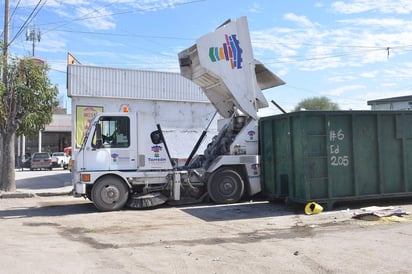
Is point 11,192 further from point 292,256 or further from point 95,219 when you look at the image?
point 292,256

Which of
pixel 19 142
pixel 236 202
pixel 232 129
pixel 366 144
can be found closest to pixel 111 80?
pixel 232 129

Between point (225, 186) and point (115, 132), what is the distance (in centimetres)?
352

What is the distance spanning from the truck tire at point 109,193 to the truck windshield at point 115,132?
98 cm

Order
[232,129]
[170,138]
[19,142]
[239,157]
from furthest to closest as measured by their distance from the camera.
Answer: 1. [19,142]
2. [170,138]
3. [232,129]
4. [239,157]

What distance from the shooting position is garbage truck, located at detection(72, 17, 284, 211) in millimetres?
12508

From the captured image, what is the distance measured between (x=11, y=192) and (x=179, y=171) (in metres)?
7.70

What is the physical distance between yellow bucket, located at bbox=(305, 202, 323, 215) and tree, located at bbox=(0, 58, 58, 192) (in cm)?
1086

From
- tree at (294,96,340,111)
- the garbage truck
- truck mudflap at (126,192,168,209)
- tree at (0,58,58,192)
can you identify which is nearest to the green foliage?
tree at (0,58,58,192)

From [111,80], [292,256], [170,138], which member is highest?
[111,80]

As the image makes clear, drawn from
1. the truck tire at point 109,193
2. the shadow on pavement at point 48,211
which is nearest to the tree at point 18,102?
the shadow on pavement at point 48,211

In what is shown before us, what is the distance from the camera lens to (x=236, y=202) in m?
13.4

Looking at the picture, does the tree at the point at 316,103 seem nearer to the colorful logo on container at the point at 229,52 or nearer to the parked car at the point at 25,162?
the parked car at the point at 25,162

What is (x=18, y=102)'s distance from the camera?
1689 centimetres

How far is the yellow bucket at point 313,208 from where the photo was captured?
36.2ft
